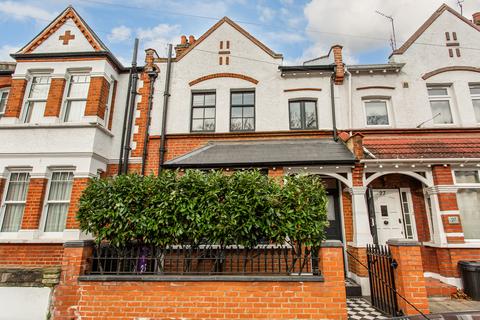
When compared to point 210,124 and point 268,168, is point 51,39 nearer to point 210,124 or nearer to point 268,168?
point 210,124

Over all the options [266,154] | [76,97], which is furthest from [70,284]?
[76,97]

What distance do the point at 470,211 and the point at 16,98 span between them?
15.6 meters

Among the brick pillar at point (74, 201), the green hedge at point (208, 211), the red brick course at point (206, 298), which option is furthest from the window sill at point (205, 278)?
the brick pillar at point (74, 201)

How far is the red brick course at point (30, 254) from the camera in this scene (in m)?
7.55

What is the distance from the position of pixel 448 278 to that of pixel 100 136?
1173 cm

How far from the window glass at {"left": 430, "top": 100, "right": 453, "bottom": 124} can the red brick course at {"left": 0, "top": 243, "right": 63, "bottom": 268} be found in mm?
13699

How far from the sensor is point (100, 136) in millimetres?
8938

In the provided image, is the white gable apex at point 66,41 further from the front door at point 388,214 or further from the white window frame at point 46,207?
the front door at point 388,214

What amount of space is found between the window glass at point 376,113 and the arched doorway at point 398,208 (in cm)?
215

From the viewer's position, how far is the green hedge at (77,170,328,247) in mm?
4988

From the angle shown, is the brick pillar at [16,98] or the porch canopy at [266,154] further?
the brick pillar at [16,98]

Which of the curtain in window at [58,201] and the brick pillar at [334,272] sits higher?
the curtain in window at [58,201]

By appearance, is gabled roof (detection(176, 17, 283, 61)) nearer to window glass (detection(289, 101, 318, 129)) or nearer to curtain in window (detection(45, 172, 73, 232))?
window glass (detection(289, 101, 318, 129))

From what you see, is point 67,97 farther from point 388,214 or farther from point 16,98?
point 388,214
